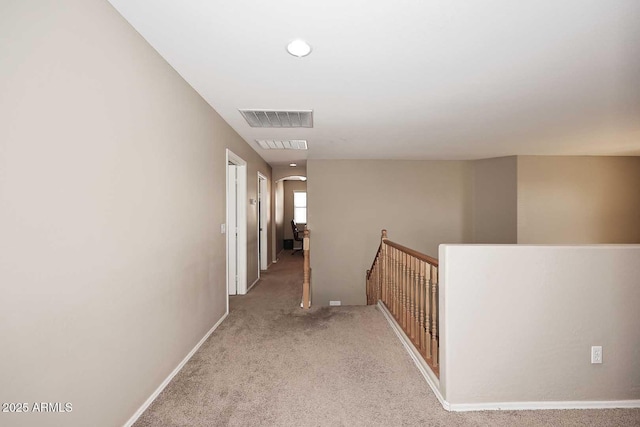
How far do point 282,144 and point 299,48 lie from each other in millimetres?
2803

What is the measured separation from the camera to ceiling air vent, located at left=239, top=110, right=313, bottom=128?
3189 mm

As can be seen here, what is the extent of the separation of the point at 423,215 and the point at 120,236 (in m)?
5.63

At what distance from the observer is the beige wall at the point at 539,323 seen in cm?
197

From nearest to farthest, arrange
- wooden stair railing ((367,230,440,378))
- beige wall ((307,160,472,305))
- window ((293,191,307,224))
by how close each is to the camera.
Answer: wooden stair railing ((367,230,440,378)), beige wall ((307,160,472,305)), window ((293,191,307,224))

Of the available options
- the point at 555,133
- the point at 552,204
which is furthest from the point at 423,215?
the point at 555,133

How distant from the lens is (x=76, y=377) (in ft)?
4.53

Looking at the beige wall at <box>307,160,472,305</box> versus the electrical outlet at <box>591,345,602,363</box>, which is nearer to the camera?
the electrical outlet at <box>591,345,602,363</box>

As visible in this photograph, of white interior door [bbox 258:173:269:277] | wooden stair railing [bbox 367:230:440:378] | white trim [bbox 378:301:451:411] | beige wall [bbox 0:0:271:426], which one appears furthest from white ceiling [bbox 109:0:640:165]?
white interior door [bbox 258:173:269:277]

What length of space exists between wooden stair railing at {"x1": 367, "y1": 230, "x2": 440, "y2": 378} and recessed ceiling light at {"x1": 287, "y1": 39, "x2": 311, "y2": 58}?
1781 mm

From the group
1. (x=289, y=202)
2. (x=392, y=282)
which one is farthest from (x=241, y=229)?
(x=289, y=202)

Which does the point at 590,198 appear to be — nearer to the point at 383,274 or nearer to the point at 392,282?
the point at 383,274

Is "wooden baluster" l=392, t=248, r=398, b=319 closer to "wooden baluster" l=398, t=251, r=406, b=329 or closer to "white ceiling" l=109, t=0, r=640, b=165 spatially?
"wooden baluster" l=398, t=251, r=406, b=329

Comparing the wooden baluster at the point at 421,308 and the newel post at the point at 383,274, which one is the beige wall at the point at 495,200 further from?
the wooden baluster at the point at 421,308

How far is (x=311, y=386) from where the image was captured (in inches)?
87.0
